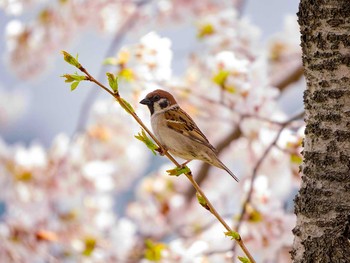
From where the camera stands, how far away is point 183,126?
1598mm

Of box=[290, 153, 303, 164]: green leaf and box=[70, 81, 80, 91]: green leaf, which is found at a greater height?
box=[290, 153, 303, 164]: green leaf

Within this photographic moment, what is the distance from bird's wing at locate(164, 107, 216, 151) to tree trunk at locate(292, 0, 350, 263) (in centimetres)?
59

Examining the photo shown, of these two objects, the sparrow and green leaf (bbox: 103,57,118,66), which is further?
green leaf (bbox: 103,57,118,66)

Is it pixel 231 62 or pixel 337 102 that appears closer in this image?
pixel 337 102

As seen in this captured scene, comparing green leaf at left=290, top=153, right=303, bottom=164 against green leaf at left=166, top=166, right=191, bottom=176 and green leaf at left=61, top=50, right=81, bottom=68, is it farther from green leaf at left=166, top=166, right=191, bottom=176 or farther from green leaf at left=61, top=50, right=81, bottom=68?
green leaf at left=61, top=50, right=81, bottom=68

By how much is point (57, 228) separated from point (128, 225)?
0.47 m

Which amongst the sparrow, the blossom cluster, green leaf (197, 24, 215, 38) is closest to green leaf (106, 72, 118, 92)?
the sparrow

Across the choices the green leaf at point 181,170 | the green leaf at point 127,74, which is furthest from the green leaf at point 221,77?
the green leaf at point 181,170

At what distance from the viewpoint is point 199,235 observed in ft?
11.1

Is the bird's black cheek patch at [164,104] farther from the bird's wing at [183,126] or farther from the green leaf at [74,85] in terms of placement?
the green leaf at [74,85]

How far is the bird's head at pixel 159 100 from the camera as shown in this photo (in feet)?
5.24

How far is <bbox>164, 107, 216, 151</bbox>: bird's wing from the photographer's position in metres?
1.58

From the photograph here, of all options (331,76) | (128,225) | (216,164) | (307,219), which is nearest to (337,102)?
(331,76)

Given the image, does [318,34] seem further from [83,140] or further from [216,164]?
[83,140]
